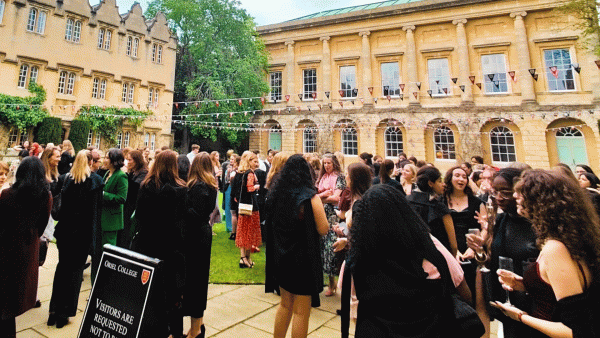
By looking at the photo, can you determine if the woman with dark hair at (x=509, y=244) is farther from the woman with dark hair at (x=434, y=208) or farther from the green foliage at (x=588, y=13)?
the green foliage at (x=588, y=13)

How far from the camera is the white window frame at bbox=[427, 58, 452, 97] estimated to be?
72.1ft

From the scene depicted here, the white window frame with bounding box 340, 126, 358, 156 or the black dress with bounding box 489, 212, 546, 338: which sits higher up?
the white window frame with bounding box 340, 126, 358, 156

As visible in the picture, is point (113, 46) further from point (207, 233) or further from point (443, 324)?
point (443, 324)

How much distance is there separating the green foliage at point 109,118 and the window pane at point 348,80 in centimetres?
1589

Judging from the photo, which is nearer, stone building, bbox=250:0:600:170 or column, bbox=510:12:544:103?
stone building, bbox=250:0:600:170

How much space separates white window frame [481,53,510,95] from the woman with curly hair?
75.7 ft

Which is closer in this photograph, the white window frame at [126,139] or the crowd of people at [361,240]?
the crowd of people at [361,240]

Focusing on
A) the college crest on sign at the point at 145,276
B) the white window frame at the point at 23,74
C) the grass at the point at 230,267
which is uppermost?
the white window frame at the point at 23,74

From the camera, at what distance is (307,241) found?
9.32ft

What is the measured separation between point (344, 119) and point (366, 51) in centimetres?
575

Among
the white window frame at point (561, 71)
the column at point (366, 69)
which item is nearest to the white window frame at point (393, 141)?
the column at point (366, 69)

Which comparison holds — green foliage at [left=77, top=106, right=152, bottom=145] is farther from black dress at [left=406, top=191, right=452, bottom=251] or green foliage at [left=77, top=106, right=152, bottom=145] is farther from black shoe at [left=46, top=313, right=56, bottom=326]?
black dress at [left=406, top=191, right=452, bottom=251]

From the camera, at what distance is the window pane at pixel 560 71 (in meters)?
19.4

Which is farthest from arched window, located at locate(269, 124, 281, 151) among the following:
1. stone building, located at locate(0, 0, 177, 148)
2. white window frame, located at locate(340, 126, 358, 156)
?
stone building, located at locate(0, 0, 177, 148)
